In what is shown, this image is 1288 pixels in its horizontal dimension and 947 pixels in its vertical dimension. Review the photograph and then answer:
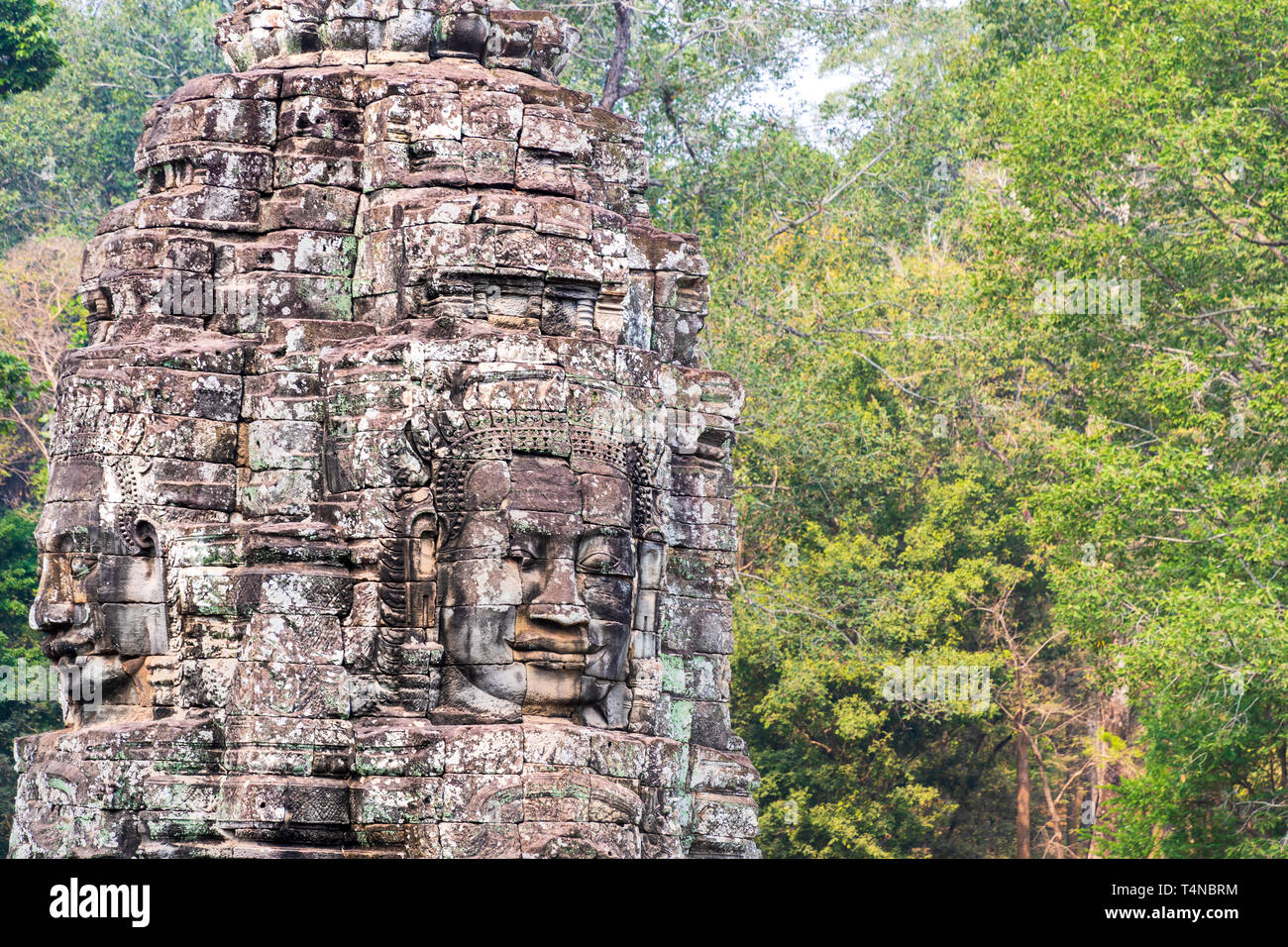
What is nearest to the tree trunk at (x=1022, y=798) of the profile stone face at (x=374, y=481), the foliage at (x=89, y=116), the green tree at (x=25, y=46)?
the green tree at (x=25, y=46)

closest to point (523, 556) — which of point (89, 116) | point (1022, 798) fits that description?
point (1022, 798)

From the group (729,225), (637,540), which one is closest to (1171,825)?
(729,225)

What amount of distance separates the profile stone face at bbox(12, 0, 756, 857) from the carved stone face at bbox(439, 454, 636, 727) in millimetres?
20

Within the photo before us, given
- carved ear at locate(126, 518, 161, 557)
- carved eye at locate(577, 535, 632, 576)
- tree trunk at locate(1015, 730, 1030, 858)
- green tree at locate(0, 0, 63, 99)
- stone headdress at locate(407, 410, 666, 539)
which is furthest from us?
tree trunk at locate(1015, 730, 1030, 858)

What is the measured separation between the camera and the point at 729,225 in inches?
1190

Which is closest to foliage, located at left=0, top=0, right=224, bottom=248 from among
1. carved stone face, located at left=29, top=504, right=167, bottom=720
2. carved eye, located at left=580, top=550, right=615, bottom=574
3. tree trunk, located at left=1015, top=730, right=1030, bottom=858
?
tree trunk, located at left=1015, top=730, right=1030, bottom=858

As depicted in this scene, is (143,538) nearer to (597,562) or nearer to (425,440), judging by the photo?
(425,440)

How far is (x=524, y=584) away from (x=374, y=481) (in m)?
1.20

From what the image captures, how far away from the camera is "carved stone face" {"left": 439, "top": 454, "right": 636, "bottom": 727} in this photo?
48.1ft

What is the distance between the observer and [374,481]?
1491 centimetres

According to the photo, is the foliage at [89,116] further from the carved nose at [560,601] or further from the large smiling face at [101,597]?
the carved nose at [560,601]

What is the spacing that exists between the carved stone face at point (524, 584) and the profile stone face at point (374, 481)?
2cm

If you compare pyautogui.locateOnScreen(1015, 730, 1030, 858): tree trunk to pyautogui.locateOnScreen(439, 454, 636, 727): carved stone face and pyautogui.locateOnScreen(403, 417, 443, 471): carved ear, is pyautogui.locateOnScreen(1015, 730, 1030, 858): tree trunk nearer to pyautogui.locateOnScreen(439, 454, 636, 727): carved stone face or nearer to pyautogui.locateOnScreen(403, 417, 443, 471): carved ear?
pyautogui.locateOnScreen(439, 454, 636, 727): carved stone face

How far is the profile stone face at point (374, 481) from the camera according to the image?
1456cm
